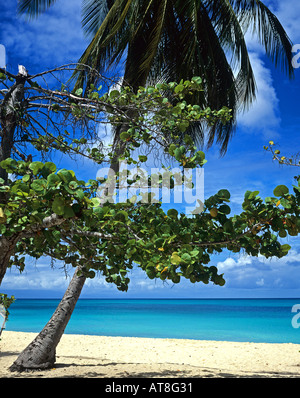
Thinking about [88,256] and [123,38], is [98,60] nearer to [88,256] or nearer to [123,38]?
[123,38]

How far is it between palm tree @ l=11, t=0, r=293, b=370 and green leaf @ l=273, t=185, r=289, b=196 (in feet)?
13.0

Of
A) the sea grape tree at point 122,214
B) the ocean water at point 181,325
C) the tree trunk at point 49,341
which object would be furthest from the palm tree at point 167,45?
the ocean water at point 181,325

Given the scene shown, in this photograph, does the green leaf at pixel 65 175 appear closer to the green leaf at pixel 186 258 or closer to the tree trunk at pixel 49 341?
the green leaf at pixel 186 258

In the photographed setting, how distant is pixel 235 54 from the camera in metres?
9.13

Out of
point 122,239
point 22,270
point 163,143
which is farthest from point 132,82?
point 122,239

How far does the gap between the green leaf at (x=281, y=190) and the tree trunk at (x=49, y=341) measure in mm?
4496

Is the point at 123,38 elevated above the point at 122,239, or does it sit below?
above

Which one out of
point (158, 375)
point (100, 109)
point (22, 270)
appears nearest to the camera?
point (100, 109)

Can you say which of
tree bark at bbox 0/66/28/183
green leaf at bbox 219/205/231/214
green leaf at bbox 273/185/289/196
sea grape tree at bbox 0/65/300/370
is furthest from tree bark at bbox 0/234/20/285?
green leaf at bbox 273/185/289/196

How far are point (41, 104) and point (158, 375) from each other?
4.52 meters

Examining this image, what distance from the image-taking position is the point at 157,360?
913 cm

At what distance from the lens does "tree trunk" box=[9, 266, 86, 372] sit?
6.50 metres
